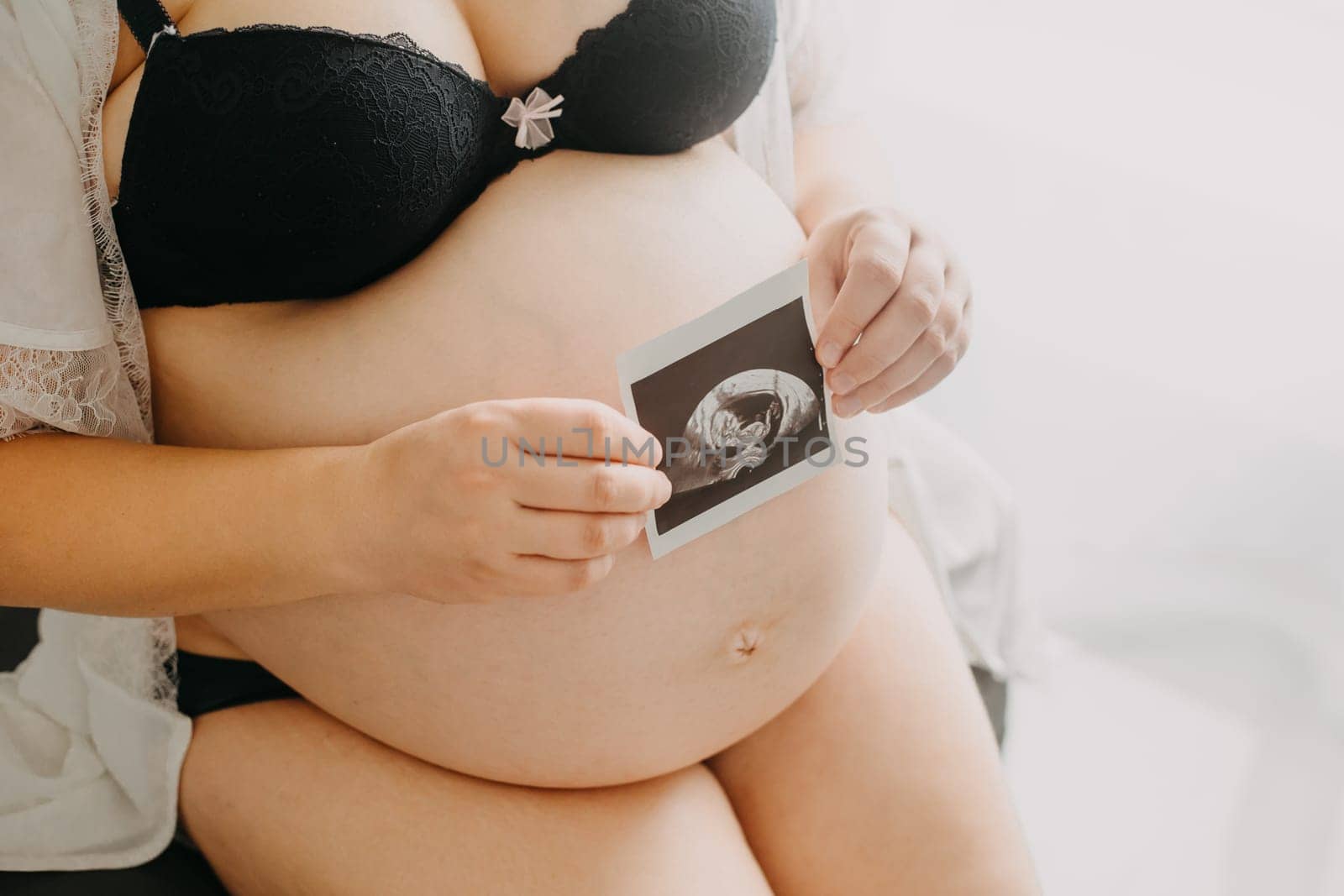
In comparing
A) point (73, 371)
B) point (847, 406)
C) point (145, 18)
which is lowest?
point (847, 406)

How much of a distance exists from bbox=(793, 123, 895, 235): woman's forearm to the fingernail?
0.88 ft

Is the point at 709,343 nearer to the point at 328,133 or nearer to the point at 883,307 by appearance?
the point at 883,307

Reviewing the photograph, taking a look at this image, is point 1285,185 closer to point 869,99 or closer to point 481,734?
point 869,99

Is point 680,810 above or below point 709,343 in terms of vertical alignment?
below

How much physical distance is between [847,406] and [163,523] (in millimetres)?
535

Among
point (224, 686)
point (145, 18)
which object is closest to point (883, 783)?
point (224, 686)

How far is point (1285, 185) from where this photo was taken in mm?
1438

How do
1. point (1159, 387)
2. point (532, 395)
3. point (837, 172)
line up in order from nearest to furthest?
point (532, 395)
point (837, 172)
point (1159, 387)

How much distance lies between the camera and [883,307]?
802 millimetres

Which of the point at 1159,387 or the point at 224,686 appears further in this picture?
the point at 1159,387

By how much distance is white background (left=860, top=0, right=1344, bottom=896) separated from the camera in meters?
1.39

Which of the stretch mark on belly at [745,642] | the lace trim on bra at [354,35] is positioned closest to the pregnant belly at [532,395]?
the stretch mark on belly at [745,642]

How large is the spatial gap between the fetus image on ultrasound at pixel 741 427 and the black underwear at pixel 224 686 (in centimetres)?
45

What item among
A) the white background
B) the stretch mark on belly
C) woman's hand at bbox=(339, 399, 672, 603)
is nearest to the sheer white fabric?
woman's hand at bbox=(339, 399, 672, 603)
